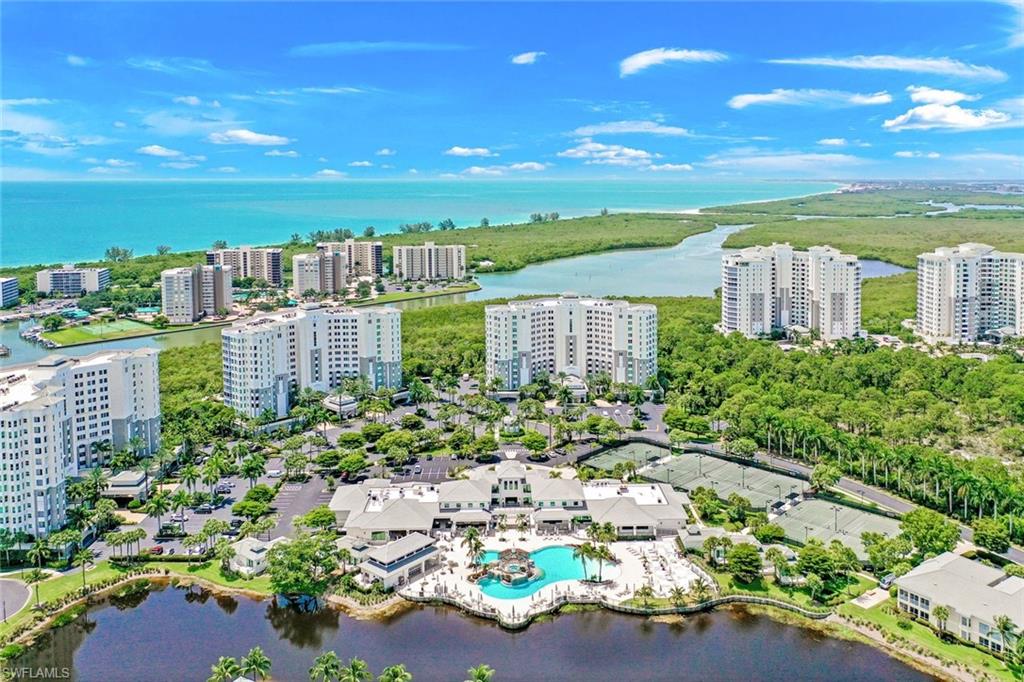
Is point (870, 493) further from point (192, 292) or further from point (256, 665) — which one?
point (192, 292)

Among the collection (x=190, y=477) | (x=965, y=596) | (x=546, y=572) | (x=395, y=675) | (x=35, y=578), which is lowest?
(x=395, y=675)

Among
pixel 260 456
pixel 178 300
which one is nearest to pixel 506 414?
pixel 260 456

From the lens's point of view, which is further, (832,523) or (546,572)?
(832,523)

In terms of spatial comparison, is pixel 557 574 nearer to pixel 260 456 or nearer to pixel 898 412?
pixel 260 456

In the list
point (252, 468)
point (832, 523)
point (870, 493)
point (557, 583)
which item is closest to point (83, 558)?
point (252, 468)

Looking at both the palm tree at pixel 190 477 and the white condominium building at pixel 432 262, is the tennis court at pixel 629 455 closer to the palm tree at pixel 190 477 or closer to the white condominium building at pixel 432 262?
the palm tree at pixel 190 477
